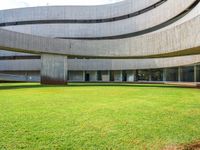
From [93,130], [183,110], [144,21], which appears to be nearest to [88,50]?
[144,21]

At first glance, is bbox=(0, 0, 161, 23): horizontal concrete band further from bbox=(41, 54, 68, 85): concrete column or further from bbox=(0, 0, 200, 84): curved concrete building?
bbox=(41, 54, 68, 85): concrete column

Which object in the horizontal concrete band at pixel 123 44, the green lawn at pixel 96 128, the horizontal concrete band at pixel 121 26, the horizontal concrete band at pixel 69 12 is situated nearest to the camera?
the green lawn at pixel 96 128

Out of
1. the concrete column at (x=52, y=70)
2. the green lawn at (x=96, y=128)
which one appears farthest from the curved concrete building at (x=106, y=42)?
the green lawn at (x=96, y=128)

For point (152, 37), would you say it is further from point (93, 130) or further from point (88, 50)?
point (93, 130)

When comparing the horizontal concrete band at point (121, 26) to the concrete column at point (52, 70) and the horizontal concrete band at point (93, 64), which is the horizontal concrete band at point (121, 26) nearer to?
the horizontal concrete band at point (93, 64)

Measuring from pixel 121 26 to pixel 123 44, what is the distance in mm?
20083

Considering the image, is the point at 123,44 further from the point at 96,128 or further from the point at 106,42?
the point at 96,128

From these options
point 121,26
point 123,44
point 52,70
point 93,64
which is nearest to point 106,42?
point 123,44

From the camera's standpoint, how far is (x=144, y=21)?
137ft

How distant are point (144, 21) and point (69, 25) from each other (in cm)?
1436

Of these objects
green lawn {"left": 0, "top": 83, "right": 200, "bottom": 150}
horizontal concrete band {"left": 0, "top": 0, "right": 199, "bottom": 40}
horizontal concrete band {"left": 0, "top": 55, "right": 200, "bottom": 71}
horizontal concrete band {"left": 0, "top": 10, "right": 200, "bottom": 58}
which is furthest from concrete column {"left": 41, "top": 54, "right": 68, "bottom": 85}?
green lawn {"left": 0, "top": 83, "right": 200, "bottom": 150}

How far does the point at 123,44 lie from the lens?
26.9m

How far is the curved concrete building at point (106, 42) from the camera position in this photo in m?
23.4

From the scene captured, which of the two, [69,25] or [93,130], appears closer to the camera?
[93,130]
